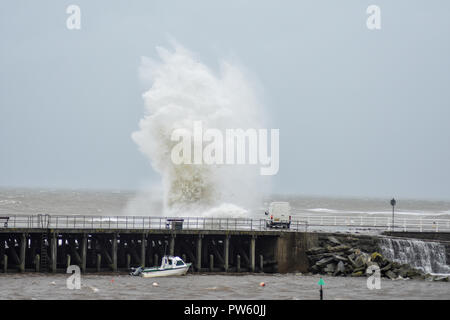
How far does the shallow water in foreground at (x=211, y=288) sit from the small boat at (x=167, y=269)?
517mm

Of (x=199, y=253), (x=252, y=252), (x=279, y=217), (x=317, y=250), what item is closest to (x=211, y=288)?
(x=199, y=253)

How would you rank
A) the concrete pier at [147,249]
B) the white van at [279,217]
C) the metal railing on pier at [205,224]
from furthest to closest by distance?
1. the white van at [279,217]
2. the metal railing on pier at [205,224]
3. the concrete pier at [147,249]

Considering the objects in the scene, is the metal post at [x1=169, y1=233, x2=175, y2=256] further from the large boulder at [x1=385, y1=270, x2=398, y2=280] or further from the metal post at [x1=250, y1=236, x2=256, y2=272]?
the large boulder at [x1=385, y1=270, x2=398, y2=280]

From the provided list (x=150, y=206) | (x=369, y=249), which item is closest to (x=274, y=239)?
(x=369, y=249)

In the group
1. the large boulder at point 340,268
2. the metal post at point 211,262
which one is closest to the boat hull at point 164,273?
the metal post at point 211,262

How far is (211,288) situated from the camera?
37.7 m

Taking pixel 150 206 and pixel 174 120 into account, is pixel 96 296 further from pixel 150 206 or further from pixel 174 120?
pixel 150 206

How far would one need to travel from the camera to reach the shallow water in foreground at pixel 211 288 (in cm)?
3503

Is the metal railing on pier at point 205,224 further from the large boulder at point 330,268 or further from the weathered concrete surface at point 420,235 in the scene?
the large boulder at point 330,268

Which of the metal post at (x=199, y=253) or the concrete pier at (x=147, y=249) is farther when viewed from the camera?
the metal post at (x=199, y=253)

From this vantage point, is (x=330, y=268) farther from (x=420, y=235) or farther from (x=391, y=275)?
(x=420, y=235)

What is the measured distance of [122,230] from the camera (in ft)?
143

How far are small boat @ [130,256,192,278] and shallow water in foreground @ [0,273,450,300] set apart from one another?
0.52 m
